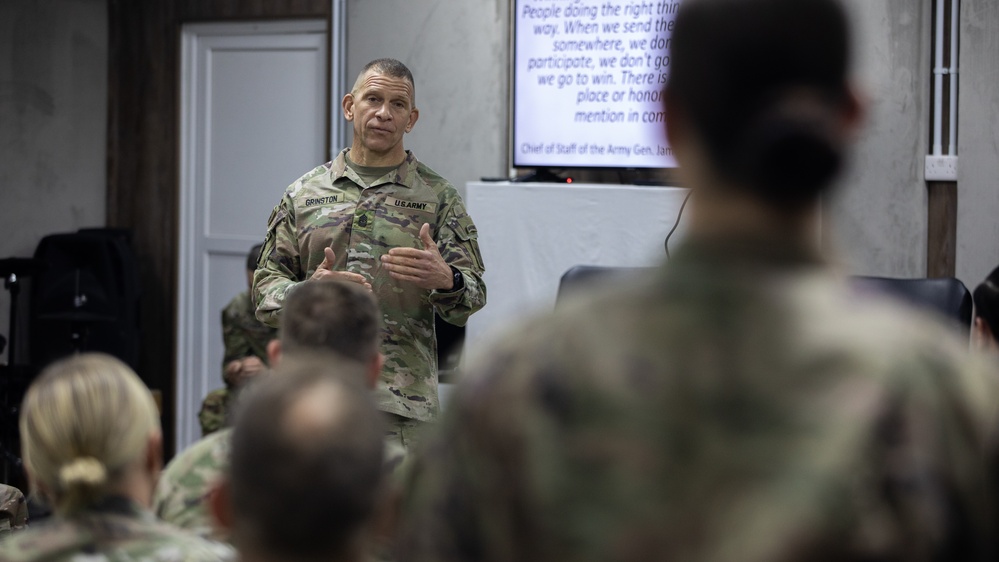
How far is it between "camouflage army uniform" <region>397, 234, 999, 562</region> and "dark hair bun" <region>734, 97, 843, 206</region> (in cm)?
4

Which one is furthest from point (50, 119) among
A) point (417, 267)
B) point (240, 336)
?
point (417, 267)

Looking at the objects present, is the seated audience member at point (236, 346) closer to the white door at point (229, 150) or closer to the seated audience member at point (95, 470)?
the white door at point (229, 150)

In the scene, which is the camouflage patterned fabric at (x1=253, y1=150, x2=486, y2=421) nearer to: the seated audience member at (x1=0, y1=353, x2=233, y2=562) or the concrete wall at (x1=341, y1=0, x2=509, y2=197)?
the seated audience member at (x1=0, y1=353, x2=233, y2=562)

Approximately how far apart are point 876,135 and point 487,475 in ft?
12.4

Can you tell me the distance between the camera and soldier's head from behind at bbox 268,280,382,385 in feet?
6.05

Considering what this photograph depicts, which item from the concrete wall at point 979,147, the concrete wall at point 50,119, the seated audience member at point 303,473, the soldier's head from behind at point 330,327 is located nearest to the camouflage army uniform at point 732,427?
the seated audience member at point 303,473

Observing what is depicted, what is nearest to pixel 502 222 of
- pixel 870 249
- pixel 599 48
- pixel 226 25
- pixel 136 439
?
pixel 599 48

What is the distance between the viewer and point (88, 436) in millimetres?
1408

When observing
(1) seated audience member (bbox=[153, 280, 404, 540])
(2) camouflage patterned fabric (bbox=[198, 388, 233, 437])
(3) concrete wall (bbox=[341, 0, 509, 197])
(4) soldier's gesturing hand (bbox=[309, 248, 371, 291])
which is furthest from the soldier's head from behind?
(2) camouflage patterned fabric (bbox=[198, 388, 233, 437])

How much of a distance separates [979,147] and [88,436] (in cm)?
357

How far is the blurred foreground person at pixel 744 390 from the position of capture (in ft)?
2.64

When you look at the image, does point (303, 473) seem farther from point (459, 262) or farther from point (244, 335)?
point (244, 335)

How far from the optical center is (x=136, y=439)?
56.1 inches

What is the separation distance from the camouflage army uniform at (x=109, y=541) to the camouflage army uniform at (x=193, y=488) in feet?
0.72
